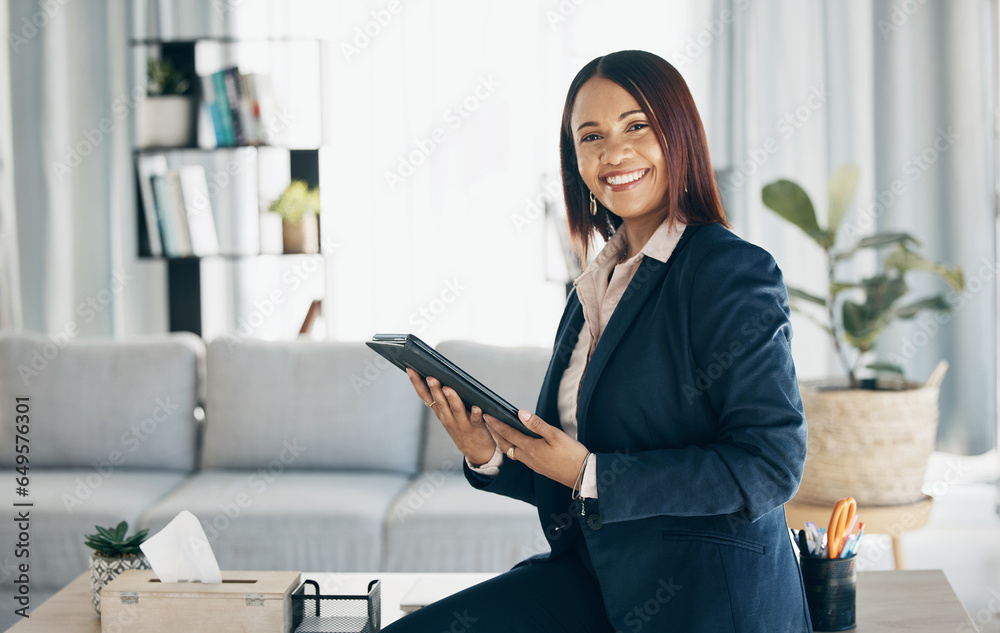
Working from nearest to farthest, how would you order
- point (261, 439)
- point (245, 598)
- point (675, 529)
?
point (675, 529), point (245, 598), point (261, 439)

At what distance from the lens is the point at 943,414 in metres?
3.27

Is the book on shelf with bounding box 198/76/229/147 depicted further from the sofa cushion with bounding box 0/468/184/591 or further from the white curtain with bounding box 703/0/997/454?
the white curtain with bounding box 703/0/997/454

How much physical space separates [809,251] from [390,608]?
2.42 metres

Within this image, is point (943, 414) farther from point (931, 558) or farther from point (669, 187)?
point (669, 187)

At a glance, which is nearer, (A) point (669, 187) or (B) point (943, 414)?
(A) point (669, 187)

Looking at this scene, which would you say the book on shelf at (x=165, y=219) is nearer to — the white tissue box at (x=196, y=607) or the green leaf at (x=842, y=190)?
the white tissue box at (x=196, y=607)

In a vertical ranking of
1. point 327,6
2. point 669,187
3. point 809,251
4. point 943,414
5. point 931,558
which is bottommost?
point 931,558

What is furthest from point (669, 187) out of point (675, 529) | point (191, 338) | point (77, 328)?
point (77, 328)

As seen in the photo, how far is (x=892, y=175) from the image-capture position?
3.28 m

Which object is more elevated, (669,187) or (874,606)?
(669,187)

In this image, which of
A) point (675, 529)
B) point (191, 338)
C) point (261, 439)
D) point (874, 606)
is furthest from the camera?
point (191, 338)

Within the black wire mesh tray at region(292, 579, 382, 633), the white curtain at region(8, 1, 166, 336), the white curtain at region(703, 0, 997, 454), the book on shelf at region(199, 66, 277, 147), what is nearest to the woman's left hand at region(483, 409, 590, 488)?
the black wire mesh tray at region(292, 579, 382, 633)

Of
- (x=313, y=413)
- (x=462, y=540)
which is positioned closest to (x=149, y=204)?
(x=313, y=413)

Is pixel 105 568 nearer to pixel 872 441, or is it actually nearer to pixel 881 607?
pixel 881 607
